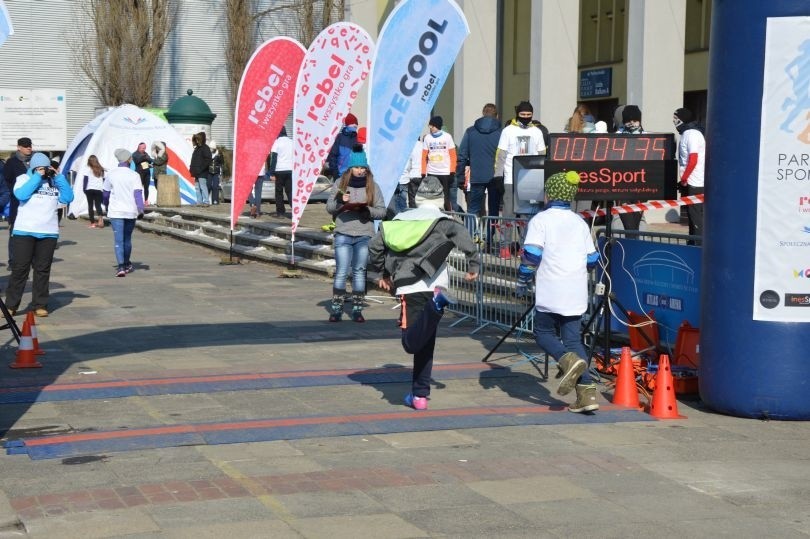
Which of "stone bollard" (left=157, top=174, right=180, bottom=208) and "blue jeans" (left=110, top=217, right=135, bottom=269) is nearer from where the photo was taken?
"blue jeans" (left=110, top=217, right=135, bottom=269)

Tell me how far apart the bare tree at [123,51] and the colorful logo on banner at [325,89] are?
32995 millimetres

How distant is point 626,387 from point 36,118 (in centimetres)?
3378

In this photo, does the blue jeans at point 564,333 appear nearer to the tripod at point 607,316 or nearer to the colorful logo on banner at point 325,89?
the tripod at point 607,316

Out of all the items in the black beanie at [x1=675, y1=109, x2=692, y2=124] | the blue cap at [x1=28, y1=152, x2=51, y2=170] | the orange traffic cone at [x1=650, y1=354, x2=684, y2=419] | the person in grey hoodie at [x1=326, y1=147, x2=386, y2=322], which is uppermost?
the black beanie at [x1=675, y1=109, x2=692, y2=124]

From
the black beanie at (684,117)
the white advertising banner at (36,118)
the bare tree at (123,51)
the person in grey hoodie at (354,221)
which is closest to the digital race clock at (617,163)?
the person in grey hoodie at (354,221)

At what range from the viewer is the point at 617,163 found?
10992mm

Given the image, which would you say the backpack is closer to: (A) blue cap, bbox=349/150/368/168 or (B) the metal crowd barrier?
(A) blue cap, bbox=349/150/368/168

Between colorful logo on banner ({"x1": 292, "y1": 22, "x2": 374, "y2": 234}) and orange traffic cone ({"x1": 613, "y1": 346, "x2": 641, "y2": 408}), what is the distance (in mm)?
8591

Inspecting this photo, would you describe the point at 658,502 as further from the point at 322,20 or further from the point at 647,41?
the point at 322,20

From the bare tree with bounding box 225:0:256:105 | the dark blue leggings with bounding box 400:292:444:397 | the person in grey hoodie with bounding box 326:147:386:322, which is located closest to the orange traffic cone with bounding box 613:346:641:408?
the dark blue leggings with bounding box 400:292:444:397

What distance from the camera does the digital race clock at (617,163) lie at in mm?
10961

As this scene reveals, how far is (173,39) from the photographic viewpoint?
50.5 m

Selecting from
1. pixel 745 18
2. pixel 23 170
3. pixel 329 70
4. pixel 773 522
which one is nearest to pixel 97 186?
pixel 23 170

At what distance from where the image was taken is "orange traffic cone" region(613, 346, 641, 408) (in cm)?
964
